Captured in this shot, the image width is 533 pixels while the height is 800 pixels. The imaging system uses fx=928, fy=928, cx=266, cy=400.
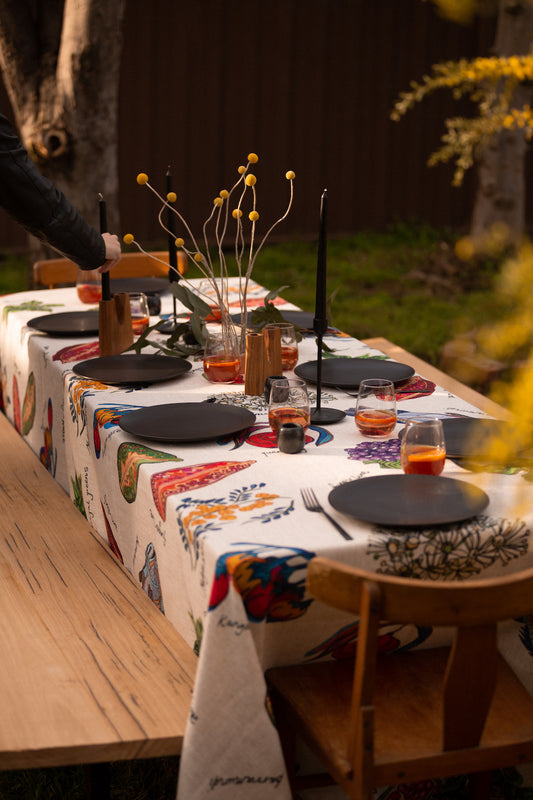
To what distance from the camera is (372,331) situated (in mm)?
5816

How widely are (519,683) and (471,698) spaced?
310mm

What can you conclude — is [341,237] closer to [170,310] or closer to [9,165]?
[170,310]

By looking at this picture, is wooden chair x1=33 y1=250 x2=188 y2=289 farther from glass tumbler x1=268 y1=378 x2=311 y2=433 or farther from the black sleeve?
glass tumbler x1=268 y1=378 x2=311 y2=433

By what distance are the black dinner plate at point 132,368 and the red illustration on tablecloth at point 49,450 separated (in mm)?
212

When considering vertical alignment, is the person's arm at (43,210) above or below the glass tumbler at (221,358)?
above

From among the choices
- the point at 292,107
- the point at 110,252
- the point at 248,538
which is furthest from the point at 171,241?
the point at 292,107

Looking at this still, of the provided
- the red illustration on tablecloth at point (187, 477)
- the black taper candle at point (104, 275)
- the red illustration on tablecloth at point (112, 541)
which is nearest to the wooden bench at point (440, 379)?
the black taper candle at point (104, 275)

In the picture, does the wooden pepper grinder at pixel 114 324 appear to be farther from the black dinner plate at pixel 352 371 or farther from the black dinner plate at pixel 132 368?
the black dinner plate at pixel 352 371

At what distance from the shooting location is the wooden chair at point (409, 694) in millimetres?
1270

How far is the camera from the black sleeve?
2480 mm

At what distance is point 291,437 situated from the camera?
184cm

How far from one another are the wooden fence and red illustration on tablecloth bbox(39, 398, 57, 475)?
5.28 meters

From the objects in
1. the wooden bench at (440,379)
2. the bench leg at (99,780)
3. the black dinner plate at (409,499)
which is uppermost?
the black dinner plate at (409,499)

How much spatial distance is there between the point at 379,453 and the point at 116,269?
7.75 feet
